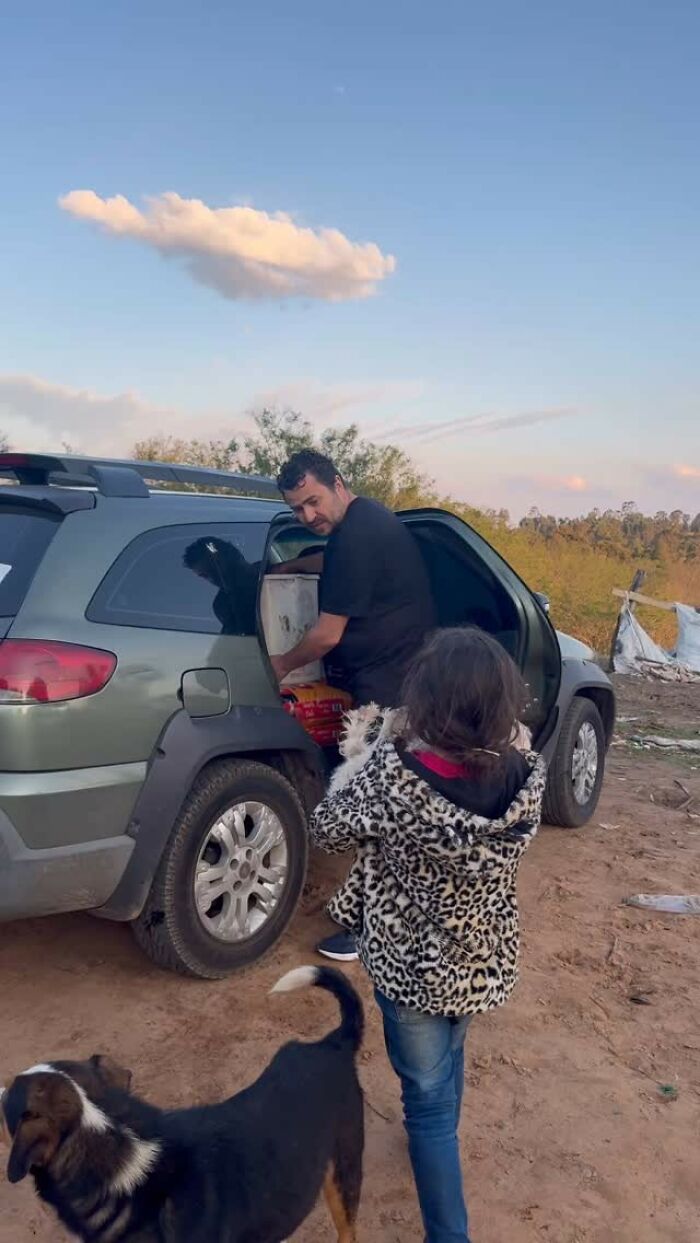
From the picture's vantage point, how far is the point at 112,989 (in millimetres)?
3600

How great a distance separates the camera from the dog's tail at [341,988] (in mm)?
2262

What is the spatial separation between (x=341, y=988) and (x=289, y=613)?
221cm

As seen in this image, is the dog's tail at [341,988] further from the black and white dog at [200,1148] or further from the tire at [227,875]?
the tire at [227,875]

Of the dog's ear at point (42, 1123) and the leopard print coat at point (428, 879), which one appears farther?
the leopard print coat at point (428, 879)

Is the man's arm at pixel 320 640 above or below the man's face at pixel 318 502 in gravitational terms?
below

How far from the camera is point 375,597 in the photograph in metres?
3.70

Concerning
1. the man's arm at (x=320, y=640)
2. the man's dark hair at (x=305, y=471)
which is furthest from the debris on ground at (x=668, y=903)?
the man's dark hair at (x=305, y=471)

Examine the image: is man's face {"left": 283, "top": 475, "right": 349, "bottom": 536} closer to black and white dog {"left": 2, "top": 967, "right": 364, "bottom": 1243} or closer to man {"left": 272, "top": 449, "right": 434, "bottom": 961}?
man {"left": 272, "top": 449, "right": 434, "bottom": 961}

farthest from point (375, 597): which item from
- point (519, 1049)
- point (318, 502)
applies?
point (519, 1049)

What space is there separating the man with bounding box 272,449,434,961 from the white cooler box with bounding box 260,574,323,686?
0.32m

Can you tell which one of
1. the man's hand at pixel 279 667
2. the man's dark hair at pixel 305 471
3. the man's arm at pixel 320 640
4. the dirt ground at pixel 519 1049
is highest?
the man's dark hair at pixel 305 471

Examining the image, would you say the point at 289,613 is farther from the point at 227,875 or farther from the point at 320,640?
the point at 227,875

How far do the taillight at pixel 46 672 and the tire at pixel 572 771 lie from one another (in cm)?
322

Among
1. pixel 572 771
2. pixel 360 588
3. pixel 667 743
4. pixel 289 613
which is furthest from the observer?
pixel 667 743
